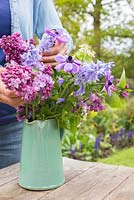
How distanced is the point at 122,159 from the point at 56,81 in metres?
2.75

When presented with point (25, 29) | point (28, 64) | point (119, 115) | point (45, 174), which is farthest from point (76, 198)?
point (119, 115)

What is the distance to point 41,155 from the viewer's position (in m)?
1.12

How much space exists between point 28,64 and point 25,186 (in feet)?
1.15

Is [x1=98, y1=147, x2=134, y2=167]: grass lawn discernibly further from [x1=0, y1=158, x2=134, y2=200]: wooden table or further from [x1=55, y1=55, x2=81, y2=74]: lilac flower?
[x1=55, y1=55, x2=81, y2=74]: lilac flower

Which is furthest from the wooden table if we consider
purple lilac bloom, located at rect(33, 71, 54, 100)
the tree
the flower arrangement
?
the tree

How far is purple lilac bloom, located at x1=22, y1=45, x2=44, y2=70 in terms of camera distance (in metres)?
1.02

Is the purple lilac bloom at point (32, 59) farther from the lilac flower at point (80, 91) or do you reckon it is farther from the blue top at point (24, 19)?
the blue top at point (24, 19)

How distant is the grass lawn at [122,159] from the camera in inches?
143

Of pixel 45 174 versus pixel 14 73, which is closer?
pixel 14 73

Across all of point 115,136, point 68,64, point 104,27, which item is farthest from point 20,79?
point 104,27

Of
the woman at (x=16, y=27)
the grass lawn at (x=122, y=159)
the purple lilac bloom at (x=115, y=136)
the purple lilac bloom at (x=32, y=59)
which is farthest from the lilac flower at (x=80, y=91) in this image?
the purple lilac bloom at (x=115, y=136)

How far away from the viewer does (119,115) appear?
491 centimetres

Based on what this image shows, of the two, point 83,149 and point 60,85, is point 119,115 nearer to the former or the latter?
point 83,149

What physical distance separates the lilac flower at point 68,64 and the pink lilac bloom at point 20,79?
0.25ft
